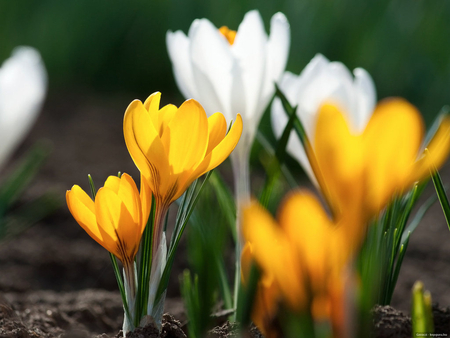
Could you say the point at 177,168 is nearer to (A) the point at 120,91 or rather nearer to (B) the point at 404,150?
(B) the point at 404,150

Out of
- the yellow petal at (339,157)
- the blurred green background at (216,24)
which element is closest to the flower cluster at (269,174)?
the yellow petal at (339,157)

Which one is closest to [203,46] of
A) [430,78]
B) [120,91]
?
[430,78]

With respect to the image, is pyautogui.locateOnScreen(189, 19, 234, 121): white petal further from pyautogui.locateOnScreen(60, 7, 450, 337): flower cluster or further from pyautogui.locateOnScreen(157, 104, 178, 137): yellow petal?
pyautogui.locateOnScreen(157, 104, 178, 137): yellow petal

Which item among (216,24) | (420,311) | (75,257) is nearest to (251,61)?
(420,311)

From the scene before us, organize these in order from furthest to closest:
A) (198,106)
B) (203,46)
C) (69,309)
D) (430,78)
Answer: (430,78)
(69,309)
(203,46)
(198,106)

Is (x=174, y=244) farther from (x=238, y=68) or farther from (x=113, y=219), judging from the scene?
(x=238, y=68)

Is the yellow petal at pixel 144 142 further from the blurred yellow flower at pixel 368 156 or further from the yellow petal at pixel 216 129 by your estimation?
the blurred yellow flower at pixel 368 156

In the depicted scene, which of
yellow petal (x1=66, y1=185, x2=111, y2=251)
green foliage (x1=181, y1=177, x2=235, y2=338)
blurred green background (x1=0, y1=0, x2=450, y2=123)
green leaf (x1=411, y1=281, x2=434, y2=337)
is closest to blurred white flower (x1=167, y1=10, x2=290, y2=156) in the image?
green foliage (x1=181, y1=177, x2=235, y2=338)
